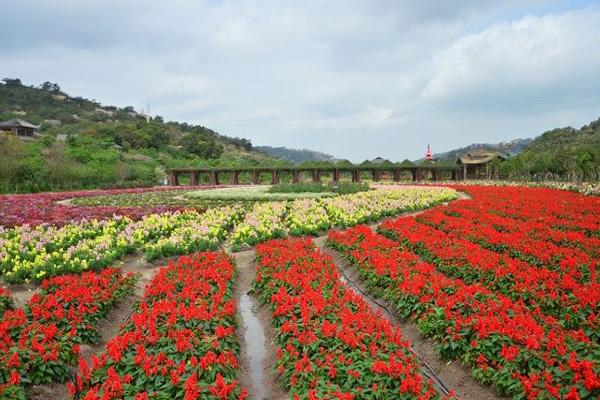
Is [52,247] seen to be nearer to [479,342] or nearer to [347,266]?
[347,266]

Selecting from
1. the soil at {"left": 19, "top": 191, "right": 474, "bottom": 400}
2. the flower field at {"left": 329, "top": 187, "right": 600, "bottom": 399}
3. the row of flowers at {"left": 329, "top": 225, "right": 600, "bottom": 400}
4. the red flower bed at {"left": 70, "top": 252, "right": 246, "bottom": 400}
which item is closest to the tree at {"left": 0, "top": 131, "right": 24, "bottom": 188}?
the soil at {"left": 19, "top": 191, "right": 474, "bottom": 400}

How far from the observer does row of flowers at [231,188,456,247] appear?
571 inches

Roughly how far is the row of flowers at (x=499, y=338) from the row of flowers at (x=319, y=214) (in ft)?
20.2

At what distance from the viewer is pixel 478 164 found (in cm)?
5194

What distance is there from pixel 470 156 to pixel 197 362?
5389 cm

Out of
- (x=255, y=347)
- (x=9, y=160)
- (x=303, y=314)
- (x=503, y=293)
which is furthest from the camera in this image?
(x=9, y=160)

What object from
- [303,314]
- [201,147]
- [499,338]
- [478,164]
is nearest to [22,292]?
[303,314]

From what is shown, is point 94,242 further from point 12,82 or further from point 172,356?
point 12,82

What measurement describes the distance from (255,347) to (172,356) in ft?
7.06

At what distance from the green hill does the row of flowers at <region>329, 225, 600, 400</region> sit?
3892cm

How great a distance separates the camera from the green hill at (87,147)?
4181cm

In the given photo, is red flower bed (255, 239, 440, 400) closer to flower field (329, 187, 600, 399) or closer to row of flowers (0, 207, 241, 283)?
flower field (329, 187, 600, 399)

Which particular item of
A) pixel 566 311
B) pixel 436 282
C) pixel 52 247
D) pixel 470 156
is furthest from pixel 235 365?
pixel 470 156

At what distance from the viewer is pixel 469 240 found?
12.8 metres
